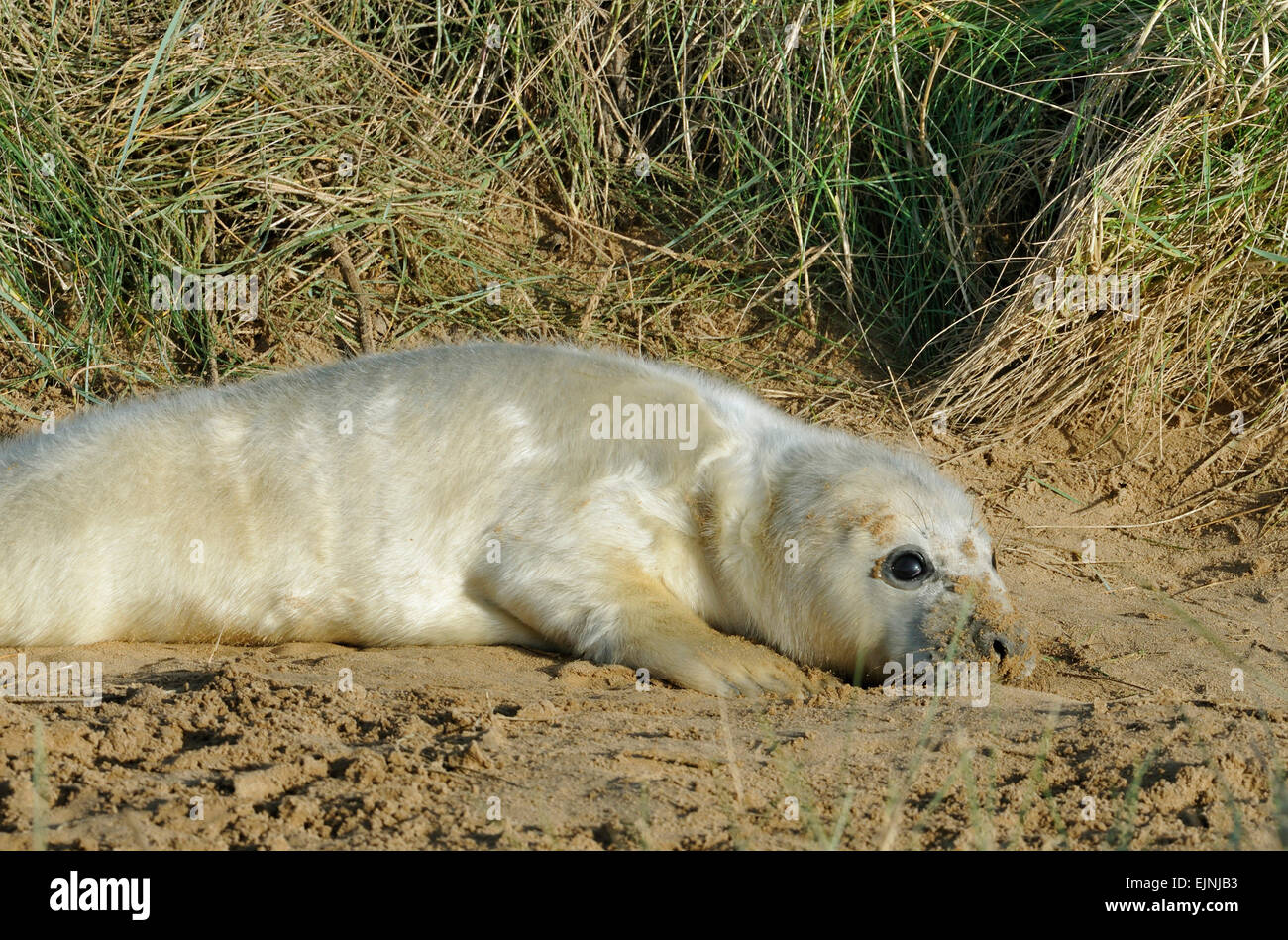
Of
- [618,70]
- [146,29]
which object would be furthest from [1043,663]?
[146,29]

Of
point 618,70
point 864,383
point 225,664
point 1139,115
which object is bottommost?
point 225,664

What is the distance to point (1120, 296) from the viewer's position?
5266mm

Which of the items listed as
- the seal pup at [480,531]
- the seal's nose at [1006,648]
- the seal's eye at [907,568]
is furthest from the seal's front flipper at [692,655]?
the seal's nose at [1006,648]

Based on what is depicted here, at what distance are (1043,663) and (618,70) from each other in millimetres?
4014

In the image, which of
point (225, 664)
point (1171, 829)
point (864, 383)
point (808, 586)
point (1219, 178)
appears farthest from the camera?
point (864, 383)

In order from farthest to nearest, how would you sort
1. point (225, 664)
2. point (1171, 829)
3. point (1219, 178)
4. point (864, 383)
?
point (864, 383)
point (1219, 178)
point (225, 664)
point (1171, 829)

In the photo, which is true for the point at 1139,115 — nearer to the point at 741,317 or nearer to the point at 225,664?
the point at 741,317

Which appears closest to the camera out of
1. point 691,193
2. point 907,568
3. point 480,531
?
point 907,568

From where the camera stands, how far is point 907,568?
11.7 ft

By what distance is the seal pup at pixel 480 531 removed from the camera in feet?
11.8

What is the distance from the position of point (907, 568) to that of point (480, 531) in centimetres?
125

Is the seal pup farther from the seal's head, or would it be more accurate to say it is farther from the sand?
the sand

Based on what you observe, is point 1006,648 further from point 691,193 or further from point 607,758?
point 691,193

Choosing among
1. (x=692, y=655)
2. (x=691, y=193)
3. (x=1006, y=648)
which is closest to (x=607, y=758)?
(x=692, y=655)
